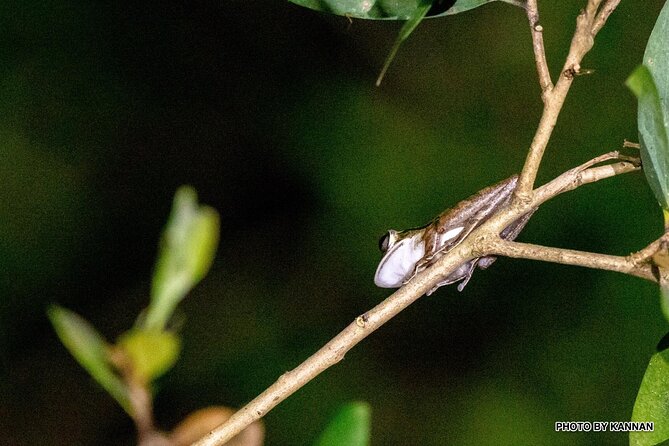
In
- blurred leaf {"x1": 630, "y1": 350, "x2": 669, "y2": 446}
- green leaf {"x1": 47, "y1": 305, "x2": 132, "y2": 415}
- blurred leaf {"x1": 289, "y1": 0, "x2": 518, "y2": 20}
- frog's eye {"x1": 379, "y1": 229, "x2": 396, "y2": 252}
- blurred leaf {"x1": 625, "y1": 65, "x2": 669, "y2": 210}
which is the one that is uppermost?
blurred leaf {"x1": 289, "y1": 0, "x2": 518, "y2": 20}

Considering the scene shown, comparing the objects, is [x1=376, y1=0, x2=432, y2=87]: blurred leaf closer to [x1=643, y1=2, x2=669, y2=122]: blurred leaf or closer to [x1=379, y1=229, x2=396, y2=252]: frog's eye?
[x1=643, y1=2, x2=669, y2=122]: blurred leaf

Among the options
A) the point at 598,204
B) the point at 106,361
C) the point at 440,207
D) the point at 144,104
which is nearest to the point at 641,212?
the point at 598,204

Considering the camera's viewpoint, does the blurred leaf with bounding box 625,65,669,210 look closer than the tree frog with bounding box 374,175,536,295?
Yes

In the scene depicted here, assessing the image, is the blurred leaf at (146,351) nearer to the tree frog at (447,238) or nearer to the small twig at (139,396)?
the small twig at (139,396)

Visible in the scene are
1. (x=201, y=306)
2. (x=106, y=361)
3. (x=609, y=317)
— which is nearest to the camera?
(x=106, y=361)

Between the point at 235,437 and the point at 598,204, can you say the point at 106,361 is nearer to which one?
the point at 235,437

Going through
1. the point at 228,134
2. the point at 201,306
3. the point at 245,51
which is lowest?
the point at 201,306

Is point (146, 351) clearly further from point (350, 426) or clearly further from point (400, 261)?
point (400, 261)

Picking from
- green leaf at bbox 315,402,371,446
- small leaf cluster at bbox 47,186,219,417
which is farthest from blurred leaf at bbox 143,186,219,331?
green leaf at bbox 315,402,371,446

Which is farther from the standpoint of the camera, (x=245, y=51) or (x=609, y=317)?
(x=245, y=51)
